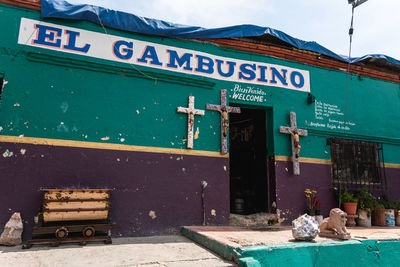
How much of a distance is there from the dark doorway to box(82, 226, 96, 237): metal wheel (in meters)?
4.49

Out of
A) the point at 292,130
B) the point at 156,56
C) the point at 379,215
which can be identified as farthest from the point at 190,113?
the point at 379,215

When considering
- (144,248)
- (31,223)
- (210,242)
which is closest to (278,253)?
(210,242)

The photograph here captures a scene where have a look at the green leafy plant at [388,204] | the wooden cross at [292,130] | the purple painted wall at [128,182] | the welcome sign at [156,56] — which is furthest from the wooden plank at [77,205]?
the green leafy plant at [388,204]

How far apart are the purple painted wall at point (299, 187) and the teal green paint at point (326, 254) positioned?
7.29 ft

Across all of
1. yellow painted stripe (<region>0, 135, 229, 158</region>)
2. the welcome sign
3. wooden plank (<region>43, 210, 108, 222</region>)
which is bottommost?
wooden plank (<region>43, 210, 108, 222</region>)

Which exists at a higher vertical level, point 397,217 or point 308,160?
point 308,160

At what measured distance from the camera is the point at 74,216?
5.33 metres

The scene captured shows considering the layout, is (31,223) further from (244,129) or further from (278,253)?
(244,129)

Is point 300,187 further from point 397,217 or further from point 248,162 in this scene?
point 397,217

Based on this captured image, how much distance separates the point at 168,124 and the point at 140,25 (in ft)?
7.94

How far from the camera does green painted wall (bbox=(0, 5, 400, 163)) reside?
19.6ft

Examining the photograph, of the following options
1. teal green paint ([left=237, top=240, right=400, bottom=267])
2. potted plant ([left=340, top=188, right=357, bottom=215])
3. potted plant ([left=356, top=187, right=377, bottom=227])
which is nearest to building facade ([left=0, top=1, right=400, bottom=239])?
potted plant ([left=340, top=188, right=357, bottom=215])

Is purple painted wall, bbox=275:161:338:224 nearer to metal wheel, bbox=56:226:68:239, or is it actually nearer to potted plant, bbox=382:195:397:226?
potted plant, bbox=382:195:397:226

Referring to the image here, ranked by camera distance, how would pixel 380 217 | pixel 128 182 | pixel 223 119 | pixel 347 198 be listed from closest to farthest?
pixel 128 182
pixel 223 119
pixel 347 198
pixel 380 217
